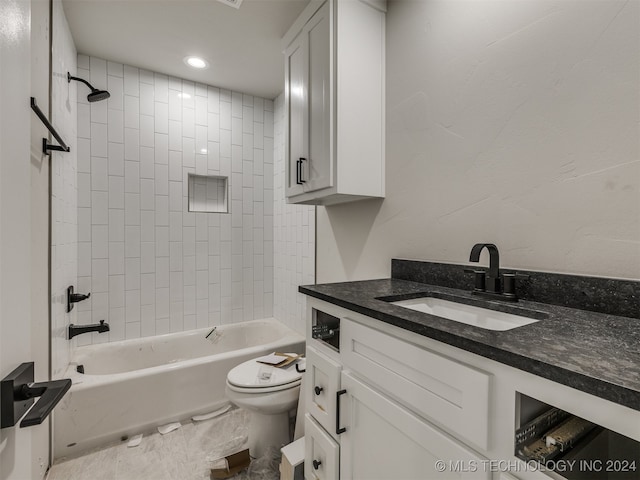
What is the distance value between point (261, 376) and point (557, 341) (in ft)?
4.79

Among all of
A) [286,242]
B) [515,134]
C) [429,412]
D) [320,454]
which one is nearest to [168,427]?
[320,454]

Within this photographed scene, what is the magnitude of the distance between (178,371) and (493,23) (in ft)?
8.03

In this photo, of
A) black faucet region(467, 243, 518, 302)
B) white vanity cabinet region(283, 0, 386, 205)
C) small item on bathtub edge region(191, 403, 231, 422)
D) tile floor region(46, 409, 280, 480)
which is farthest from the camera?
small item on bathtub edge region(191, 403, 231, 422)

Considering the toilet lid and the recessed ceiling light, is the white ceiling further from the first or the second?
the toilet lid

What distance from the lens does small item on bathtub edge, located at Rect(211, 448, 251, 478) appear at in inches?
58.9

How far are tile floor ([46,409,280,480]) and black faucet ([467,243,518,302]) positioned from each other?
1394mm

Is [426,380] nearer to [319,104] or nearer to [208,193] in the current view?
[319,104]

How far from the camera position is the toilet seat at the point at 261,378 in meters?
1.58

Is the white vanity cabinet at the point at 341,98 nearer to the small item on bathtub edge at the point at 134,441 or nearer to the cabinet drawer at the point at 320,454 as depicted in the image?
the cabinet drawer at the point at 320,454

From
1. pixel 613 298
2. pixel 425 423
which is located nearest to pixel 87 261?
pixel 425 423

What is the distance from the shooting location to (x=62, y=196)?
176 cm

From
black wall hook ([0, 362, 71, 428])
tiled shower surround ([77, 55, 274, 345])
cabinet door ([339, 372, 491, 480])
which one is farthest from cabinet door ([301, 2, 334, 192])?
tiled shower surround ([77, 55, 274, 345])

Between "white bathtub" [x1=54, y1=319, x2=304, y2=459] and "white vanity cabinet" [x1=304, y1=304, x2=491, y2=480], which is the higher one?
"white vanity cabinet" [x1=304, y1=304, x2=491, y2=480]

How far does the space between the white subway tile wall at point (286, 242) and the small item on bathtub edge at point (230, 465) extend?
1083mm
